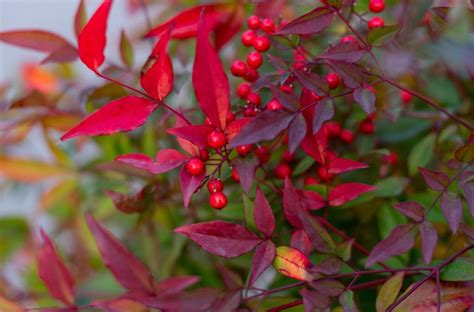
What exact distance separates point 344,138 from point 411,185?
0.29 feet

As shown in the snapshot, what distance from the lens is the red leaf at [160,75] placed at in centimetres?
40

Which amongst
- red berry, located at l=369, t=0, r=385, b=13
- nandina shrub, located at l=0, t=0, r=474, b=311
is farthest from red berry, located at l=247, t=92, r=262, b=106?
red berry, located at l=369, t=0, r=385, b=13

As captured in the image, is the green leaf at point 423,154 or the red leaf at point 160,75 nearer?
the red leaf at point 160,75

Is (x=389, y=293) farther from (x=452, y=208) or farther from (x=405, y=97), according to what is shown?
(x=405, y=97)

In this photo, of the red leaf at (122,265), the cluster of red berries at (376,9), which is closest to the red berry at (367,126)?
the cluster of red berries at (376,9)

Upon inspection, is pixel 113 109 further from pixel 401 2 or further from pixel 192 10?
pixel 401 2

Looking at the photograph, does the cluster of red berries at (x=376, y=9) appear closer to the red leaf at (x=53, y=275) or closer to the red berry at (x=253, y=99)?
the red berry at (x=253, y=99)

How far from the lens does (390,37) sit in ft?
1.35

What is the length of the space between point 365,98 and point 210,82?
94 mm

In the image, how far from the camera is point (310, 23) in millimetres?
409

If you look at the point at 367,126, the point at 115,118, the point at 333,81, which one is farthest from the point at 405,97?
the point at 115,118

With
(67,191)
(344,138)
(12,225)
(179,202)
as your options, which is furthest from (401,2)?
(12,225)

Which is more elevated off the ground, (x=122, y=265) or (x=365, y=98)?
(x=365, y=98)

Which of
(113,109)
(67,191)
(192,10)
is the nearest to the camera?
(113,109)
